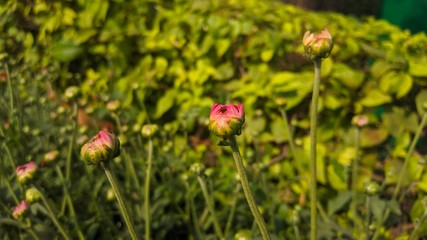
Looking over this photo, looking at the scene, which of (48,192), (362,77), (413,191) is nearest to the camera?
(48,192)

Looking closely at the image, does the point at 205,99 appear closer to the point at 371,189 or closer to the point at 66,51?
the point at 66,51

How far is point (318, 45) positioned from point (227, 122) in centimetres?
19

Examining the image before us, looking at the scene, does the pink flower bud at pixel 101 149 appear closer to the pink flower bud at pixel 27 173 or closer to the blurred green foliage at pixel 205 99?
the pink flower bud at pixel 27 173

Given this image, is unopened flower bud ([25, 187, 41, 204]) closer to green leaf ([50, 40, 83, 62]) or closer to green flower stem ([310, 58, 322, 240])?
green flower stem ([310, 58, 322, 240])

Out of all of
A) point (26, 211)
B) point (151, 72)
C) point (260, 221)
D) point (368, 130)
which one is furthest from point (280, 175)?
point (260, 221)

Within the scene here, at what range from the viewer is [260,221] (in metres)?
0.65

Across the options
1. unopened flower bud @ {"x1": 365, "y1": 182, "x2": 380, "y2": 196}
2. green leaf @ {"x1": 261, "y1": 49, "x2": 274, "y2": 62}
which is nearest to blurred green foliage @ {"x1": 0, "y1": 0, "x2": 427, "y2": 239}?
green leaf @ {"x1": 261, "y1": 49, "x2": 274, "y2": 62}

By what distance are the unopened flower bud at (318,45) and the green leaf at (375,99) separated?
1.02m

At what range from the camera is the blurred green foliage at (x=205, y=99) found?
1.48 meters

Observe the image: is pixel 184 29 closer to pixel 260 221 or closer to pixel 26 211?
pixel 26 211

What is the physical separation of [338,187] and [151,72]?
37.0 inches

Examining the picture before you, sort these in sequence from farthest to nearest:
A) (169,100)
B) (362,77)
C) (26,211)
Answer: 1. (169,100)
2. (362,77)
3. (26,211)

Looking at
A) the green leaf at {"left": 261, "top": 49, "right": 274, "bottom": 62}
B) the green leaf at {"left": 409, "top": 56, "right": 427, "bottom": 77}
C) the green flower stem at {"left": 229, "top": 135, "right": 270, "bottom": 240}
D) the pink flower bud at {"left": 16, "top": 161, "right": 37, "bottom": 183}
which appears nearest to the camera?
the green flower stem at {"left": 229, "top": 135, "right": 270, "bottom": 240}

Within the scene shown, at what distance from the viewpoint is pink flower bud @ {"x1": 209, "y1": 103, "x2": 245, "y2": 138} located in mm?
606
